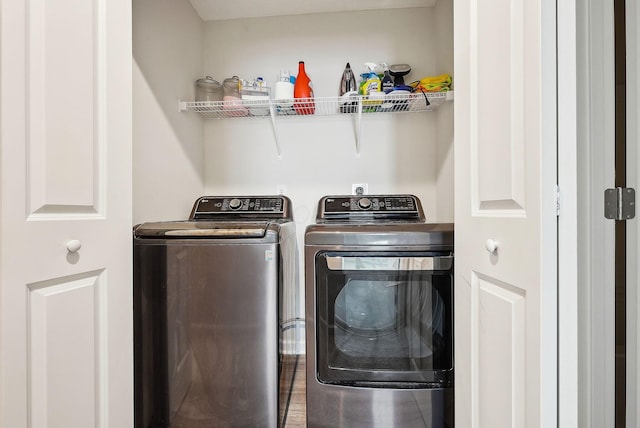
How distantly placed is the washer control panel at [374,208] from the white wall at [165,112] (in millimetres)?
845

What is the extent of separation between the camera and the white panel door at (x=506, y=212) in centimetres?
70

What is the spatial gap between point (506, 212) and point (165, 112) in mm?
1679

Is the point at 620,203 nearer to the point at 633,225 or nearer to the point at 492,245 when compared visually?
the point at 633,225

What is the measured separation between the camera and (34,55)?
789mm

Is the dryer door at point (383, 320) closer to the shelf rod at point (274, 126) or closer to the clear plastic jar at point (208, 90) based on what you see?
the shelf rod at point (274, 126)

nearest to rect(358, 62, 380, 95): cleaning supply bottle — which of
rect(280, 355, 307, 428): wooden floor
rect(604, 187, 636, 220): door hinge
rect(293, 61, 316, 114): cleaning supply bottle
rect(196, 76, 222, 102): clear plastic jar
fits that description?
rect(293, 61, 316, 114): cleaning supply bottle

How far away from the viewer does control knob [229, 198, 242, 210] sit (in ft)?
6.20

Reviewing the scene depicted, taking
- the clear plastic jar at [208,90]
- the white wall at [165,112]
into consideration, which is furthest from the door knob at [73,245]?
the clear plastic jar at [208,90]

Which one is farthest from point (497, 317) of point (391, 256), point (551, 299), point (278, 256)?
point (278, 256)

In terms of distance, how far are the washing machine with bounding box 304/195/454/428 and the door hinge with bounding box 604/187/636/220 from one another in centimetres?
58

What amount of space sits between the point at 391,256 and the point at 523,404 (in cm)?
61

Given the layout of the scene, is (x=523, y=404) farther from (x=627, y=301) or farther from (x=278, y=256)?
(x=278, y=256)

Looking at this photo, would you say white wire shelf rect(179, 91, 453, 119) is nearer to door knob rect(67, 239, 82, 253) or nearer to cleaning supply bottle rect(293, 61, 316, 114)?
cleaning supply bottle rect(293, 61, 316, 114)

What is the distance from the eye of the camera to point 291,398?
5.44ft
